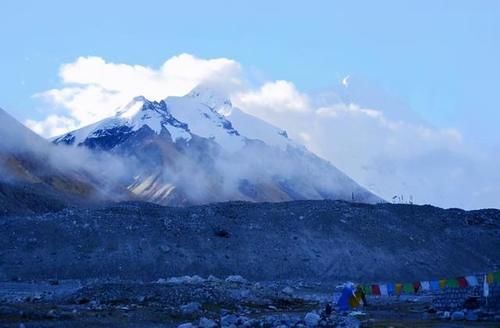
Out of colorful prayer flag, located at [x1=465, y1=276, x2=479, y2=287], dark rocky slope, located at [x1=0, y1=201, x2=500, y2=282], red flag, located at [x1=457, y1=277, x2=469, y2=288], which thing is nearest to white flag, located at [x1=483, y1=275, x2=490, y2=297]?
colorful prayer flag, located at [x1=465, y1=276, x2=479, y2=287]

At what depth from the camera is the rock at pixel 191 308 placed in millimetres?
34559

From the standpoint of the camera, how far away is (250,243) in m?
71.7

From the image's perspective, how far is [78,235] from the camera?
67.0 meters

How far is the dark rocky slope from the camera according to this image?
64.1 metres

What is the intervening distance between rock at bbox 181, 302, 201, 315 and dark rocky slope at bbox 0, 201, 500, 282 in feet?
87.1

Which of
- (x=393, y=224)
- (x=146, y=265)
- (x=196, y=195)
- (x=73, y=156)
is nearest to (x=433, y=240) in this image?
(x=393, y=224)

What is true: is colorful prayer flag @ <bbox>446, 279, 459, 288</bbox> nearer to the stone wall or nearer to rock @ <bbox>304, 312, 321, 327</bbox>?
the stone wall

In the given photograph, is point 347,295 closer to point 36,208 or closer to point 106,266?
point 106,266

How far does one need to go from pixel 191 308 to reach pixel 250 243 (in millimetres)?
36430

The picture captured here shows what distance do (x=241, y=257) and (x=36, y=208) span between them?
53.5 metres

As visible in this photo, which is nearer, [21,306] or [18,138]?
[21,306]

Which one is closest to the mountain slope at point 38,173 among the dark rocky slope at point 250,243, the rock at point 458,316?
the dark rocky slope at point 250,243

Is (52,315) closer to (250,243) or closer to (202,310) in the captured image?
(202,310)

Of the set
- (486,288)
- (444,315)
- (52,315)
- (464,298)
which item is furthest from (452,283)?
(52,315)
